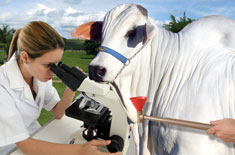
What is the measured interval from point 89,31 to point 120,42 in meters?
0.20

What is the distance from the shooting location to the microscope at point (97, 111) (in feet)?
2.88

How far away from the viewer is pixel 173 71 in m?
0.63

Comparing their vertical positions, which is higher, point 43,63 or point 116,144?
point 43,63

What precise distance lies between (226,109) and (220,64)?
0.13 metres

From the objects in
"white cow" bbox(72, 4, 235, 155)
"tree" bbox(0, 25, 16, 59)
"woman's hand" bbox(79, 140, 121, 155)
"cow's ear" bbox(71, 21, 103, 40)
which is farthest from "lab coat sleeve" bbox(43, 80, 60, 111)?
"tree" bbox(0, 25, 16, 59)

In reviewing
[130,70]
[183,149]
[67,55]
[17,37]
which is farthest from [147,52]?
[67,55]

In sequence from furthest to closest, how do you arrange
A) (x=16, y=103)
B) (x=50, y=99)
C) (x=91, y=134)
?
(x=50, y=99) < (x=16, y=103) < (x=91, y=134)

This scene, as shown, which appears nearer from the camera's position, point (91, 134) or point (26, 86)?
point (91, 134)

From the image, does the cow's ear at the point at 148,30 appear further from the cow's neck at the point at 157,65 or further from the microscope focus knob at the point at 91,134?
the microscope focus knob at the point at 91,134

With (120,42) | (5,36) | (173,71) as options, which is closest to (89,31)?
(120,42)

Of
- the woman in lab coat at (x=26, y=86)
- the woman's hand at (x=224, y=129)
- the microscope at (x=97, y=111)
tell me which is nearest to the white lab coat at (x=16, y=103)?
the woman in lab coat at (x=26, y=86)

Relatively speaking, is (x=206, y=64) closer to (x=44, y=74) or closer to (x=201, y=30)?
(x=201, y=30)

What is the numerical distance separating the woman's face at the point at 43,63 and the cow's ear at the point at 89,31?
0.31 meters

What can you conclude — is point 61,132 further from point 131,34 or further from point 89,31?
point 131,34
